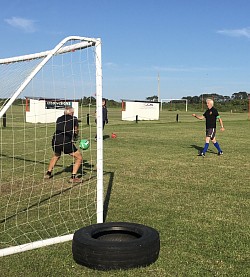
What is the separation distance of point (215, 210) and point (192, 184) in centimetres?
213

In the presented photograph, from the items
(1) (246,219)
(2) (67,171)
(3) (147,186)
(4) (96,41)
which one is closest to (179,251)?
(1) (246,219)

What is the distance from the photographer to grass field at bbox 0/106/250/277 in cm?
451

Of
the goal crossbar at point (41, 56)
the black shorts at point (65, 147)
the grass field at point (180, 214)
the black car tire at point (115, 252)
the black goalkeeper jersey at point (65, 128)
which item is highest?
the goal crossbar at point (41, 56)

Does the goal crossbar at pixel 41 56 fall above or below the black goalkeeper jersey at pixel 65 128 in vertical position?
above

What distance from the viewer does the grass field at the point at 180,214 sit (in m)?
4.51

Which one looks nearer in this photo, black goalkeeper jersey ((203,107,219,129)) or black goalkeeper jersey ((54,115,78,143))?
black goalkeeper jersey ((54,115,78,143))

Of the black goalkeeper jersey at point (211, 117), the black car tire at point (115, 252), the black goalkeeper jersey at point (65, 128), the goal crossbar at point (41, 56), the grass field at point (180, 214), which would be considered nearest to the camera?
the black car tire at point (115, 252)

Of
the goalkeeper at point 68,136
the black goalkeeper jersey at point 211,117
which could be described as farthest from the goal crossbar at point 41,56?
the black goalkeeper jersey at point 211,117

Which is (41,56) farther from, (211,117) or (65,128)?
(211,117)

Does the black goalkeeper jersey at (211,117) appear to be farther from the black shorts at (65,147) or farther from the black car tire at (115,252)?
the black car tire at (115,252)

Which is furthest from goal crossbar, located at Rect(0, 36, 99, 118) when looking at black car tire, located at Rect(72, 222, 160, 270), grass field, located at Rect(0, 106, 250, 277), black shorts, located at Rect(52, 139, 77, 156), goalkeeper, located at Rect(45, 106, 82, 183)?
black shorts, located at Rect(52, 139, 77, 156)

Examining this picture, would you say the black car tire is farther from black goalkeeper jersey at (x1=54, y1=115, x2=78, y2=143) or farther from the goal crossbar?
black goalkeeper jersey at (x1=54, y1=115, x2=78, y2=143)

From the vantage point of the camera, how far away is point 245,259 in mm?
4777

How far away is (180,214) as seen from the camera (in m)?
6.59
